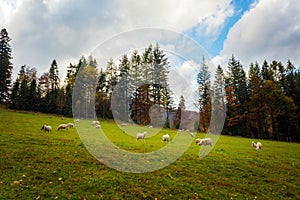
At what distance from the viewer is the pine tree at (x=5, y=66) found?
57.9 metres

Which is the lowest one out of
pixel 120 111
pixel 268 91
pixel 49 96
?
pixel 120 111

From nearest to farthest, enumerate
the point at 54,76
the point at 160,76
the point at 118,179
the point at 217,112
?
1. the point at 118,179
2. the point at 160,76
3. the point at 217,112
4. the point at 54,76

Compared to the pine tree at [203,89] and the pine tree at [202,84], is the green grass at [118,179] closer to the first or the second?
the pine tree at [203,89]

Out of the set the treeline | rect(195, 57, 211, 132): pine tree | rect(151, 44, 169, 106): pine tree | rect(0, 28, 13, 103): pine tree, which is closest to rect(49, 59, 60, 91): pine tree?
rect(0, 28, 13, 103): pine tree

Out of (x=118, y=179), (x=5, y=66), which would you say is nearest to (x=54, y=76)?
(x=5, y=66)

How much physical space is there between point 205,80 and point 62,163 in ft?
28.5

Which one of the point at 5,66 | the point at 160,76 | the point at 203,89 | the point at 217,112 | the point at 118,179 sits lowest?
the point at 118,179

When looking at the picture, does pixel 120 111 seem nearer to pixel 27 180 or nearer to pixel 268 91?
pixel 27 180

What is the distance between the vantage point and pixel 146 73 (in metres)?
14.0

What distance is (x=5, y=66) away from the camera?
59.5 metres

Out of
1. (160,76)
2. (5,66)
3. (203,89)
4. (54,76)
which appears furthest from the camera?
(54,76)

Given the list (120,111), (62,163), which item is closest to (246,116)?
(120,111)

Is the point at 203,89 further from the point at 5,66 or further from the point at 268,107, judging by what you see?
the point at 5,66

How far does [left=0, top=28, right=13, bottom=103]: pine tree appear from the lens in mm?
57875
